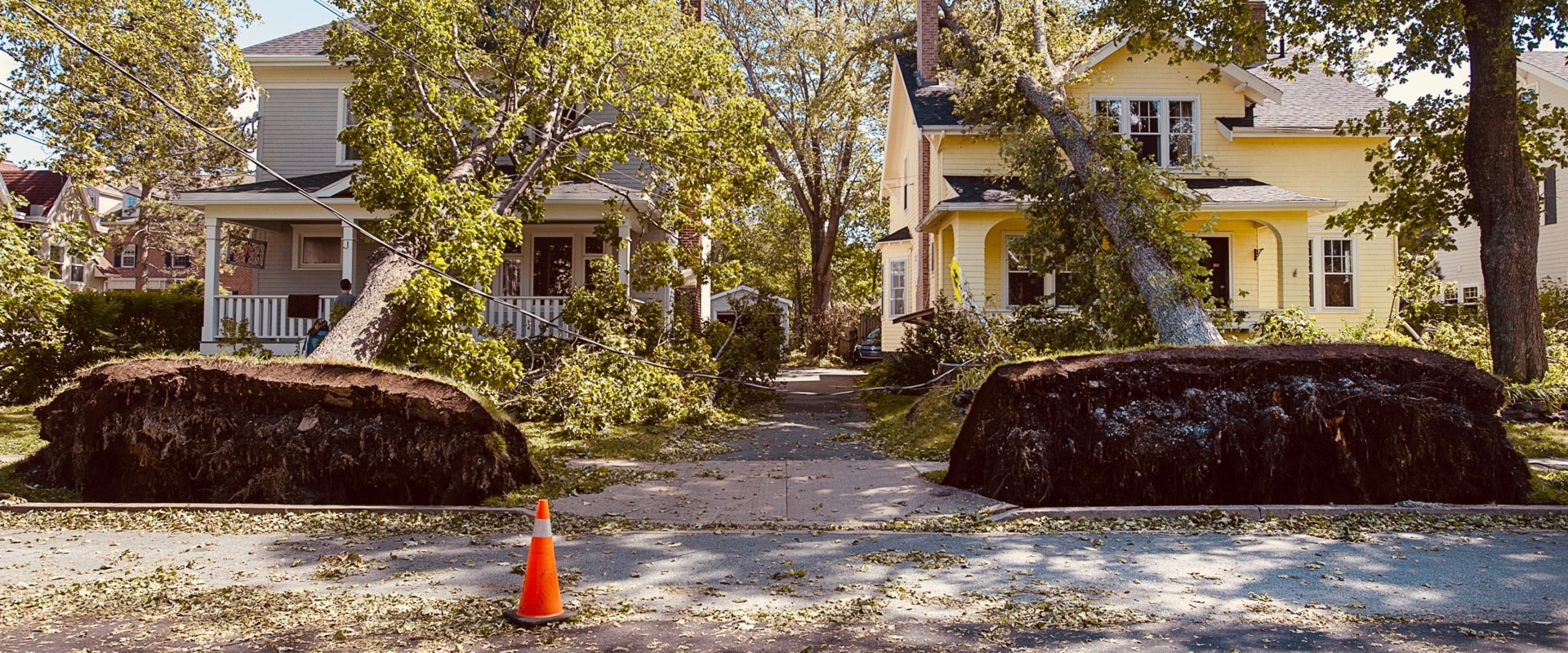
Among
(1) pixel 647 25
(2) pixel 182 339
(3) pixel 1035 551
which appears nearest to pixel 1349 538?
(3) pixel 1035 551

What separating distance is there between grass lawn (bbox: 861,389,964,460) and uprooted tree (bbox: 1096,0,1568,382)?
7263mm

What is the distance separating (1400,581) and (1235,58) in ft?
40.6

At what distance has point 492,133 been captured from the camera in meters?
14.6

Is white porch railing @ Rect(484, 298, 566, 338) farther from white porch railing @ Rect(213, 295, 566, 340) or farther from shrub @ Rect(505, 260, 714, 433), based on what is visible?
shrub @ Rect(505, 260, 714, 433)

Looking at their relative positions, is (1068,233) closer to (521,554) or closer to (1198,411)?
(1198,411)

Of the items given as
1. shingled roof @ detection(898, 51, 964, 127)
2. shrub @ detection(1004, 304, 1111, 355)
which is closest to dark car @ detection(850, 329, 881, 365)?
shingled roof @ detection(898, 51, 964, 127)

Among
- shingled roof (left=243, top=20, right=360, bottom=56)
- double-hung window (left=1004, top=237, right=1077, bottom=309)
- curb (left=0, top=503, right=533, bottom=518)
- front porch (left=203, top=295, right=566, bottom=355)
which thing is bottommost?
curb (left=0, top=503, right=533, bottom=518)

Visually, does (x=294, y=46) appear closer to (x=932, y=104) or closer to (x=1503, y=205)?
(x=932, y=104)

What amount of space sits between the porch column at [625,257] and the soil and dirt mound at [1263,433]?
997cm

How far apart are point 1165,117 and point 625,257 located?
37.4ft

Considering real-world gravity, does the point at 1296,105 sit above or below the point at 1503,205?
above

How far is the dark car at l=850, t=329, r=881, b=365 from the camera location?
1314 inches

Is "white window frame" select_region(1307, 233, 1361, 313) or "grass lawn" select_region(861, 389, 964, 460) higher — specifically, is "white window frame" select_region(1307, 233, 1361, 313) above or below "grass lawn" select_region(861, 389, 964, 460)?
above

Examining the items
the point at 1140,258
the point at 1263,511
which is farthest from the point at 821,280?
the point at 1263,511
